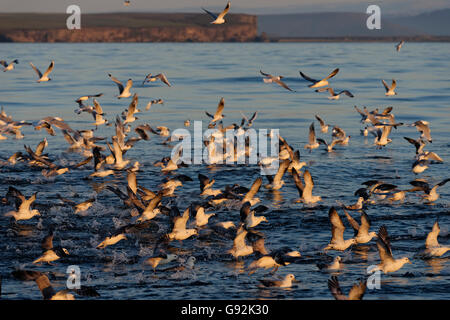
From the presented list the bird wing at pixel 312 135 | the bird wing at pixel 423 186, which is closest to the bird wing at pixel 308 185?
the bird wing at pixel 423 186

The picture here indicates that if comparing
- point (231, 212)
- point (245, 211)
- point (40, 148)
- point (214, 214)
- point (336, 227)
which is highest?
point (40, 148)

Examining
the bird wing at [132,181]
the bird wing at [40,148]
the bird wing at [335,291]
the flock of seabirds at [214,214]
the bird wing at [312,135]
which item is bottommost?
the bird wing at [335,291]

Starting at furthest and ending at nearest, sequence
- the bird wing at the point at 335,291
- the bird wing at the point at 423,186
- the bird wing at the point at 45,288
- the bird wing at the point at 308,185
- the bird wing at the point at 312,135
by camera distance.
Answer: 1. the bird wing at the point at 312,135
2. the bird wing at the point at 423,186
3. the bird wing at the point at 308,185
4. the bird wing at the point at 45,288
5. the bird wing at the point at 335,291

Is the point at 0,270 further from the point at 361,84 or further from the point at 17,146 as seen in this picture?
the point at 361,84

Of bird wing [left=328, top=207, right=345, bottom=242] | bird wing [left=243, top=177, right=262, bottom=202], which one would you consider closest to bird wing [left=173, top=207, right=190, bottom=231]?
bird wing [left=243, top=177, right=262, bottom=202]

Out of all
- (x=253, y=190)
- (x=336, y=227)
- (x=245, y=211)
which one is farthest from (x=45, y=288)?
(x=253, y=190)

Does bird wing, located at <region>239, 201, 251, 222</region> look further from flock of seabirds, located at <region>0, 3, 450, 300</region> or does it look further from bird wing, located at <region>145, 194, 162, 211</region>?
bird wing, located at <region>145, 194, 162, 211</region>

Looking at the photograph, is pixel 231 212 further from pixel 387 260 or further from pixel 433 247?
pixel 387 260

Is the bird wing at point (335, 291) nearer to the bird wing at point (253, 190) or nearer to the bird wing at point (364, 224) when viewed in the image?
the bird wing at point (364, 224)

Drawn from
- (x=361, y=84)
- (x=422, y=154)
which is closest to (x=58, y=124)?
(x=422, y=154)

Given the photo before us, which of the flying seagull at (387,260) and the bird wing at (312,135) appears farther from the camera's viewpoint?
the bird wing at (312,135)

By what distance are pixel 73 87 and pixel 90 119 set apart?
19.8 m

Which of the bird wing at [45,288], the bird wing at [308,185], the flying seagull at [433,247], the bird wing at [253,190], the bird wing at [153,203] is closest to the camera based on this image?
the bird wing at [45,288]

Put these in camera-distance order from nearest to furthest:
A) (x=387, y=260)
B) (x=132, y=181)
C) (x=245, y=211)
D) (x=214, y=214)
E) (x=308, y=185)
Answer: (x=387, y=260), (x=245, y=211), (x=214, y=214), (x=132, y=181), (x=308, y=185)
